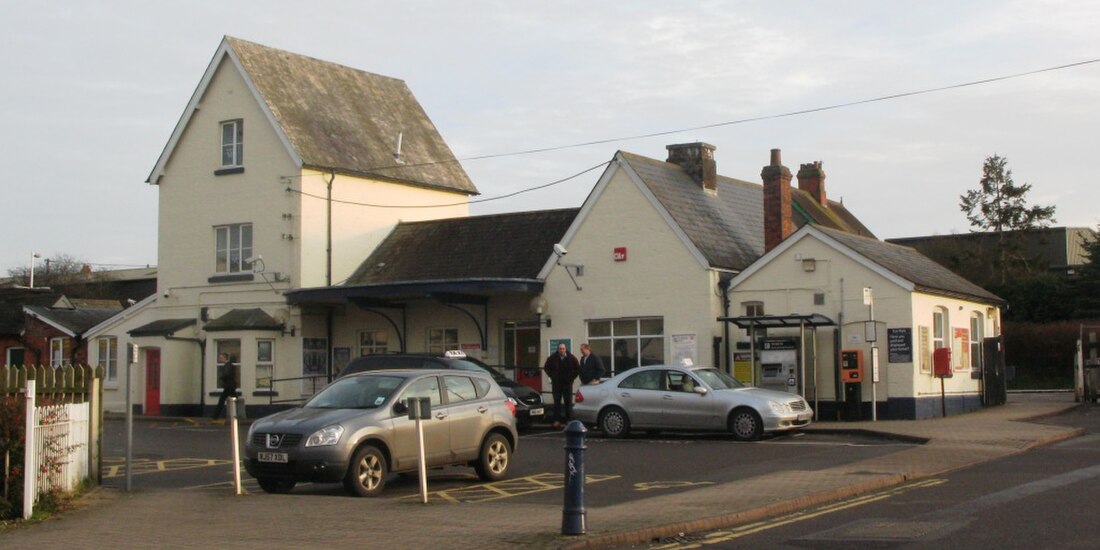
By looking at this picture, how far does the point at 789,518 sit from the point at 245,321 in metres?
24.9

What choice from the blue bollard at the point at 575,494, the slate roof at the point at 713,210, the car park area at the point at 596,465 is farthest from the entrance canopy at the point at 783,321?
the blue bollard at the point at 575,494

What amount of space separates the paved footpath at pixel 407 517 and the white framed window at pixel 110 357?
24.1 meters

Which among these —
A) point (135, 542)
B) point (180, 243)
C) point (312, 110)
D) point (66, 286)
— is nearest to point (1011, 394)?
point (312, 110)

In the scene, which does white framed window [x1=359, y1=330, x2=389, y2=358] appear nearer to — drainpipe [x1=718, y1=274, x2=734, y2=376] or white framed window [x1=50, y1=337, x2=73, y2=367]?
drainpipe [x1=718, y1=274, x2=734, y2=376]

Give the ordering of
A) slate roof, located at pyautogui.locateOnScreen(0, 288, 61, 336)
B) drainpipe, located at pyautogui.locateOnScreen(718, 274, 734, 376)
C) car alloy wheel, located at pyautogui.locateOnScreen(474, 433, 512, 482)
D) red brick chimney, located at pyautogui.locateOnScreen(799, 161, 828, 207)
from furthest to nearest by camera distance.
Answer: slate roof, located at pyautogui.locateOnScreen(0, 288, 61, 336) → red brick chimney, located at pyautogui.locateOnScreen(799, 161, 828, 207) → drainpipe, located at pyautogui.locateOnScreen(718, 274, 734, 376) → car alloy wheel, located at pyautogui.locateOnScreen(474, 433, 512, 482)

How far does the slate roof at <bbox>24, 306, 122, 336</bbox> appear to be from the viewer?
4503cm

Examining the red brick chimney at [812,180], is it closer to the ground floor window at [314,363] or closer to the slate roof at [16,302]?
the ground floor window at [314,363]

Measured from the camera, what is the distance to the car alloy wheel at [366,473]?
1533 centimetres

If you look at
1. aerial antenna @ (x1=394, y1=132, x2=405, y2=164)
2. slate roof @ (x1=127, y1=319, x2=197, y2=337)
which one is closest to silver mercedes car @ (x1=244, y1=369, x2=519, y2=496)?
slate roof @ (x1=127, y1=319, x2=197, y2=337)

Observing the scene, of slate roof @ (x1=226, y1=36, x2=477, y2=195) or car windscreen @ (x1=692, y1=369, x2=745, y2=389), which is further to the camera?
slate roof @ (x1=226, y1=36, x2=477, y2=195)

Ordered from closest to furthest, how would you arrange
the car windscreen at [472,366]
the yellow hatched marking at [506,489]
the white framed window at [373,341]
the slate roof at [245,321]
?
the yellow hatched marking at [506,489], the car windscreen at [472,366], the slate roof at [245,321], the white framed window at [373,341]

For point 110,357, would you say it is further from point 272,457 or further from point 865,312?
point 272,457

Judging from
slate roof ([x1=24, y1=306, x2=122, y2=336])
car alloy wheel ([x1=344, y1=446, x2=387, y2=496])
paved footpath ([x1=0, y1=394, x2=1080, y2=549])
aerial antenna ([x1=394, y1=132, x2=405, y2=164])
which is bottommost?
paved footpath ([x1=0, y1=394, x2=1080, y2=549])

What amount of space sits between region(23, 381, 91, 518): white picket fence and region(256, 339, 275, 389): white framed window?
63.5 feet
